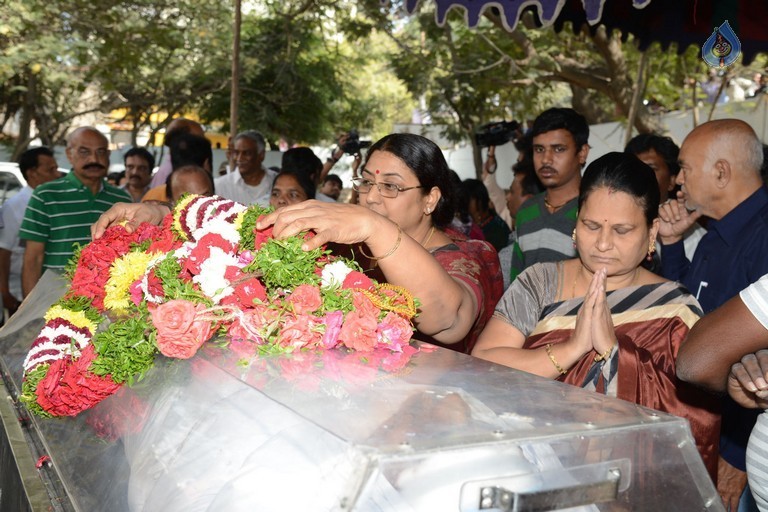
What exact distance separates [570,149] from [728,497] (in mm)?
1984

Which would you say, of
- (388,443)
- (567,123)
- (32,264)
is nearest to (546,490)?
(388,443)

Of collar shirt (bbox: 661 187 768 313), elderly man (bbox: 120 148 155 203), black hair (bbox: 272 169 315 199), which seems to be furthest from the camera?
elderly man (bbox: 120 148 155 203)

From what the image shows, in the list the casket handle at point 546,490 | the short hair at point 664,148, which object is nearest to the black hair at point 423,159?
the casket handle at point 546,490

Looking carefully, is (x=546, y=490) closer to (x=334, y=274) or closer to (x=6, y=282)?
(x=334, y=274)

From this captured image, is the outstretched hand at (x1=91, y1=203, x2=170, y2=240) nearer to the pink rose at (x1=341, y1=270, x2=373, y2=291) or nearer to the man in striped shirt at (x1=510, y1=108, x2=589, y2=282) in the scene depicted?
the pink rose at (x1=341, y1=270, x2=373, y2=291)

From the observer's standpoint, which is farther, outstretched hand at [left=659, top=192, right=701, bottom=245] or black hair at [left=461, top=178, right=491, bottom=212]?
black hair at [left=461, top=178, right=491, bottom=212]

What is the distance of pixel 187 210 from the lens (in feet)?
8.53

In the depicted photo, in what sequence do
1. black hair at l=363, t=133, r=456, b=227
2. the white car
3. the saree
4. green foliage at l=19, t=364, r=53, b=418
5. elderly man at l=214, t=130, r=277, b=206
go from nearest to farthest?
1. the saree
2. green foliage at l=19, t=364, r=53, b=418
3. black hair at l=363, t=133, r=456, b=227
4. elderly man at l=214, t=130, r=277, b=206
5. the white car

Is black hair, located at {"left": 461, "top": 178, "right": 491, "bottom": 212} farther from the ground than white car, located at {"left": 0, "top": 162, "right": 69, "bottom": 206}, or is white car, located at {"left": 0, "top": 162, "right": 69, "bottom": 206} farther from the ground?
black hair, located at {"left": 461, "top": 178, "right": 491, "bottom": 212}

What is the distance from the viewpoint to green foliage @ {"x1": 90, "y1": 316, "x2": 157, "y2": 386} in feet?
6.72

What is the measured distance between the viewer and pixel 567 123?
425 centimetres

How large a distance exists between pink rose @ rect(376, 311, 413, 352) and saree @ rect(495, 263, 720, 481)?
0.65 m

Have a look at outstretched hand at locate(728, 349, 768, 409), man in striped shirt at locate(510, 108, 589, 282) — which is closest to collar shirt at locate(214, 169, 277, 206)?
man in striped shirt at locate(510, 108, 589, 282)

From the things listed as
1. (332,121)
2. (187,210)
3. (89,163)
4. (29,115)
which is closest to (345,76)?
(332,121)
